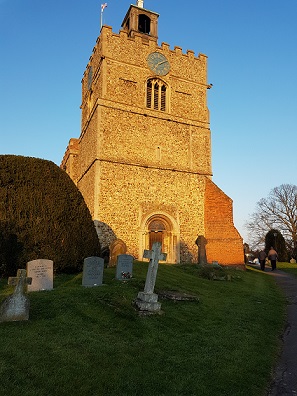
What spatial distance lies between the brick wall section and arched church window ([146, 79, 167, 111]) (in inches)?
237

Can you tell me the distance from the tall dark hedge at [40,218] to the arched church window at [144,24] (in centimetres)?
1814

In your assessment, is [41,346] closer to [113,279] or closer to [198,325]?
[198,325]

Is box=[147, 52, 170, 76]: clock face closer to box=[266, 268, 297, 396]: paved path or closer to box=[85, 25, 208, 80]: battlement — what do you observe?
box=[85, 25, 208, 80]: battlement

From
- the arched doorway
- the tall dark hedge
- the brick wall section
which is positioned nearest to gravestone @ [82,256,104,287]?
the tall dark hedge

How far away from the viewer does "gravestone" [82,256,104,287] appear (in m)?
8.59

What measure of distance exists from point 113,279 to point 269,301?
486 centimetres

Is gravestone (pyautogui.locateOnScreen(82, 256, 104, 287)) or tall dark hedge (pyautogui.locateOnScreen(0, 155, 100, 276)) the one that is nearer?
gravestone (pyautogui.locateOnScreen(82, 256, 104, 287))

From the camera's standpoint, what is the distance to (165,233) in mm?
20359

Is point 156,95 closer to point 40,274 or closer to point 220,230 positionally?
point 220,230

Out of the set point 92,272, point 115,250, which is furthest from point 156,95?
point 92,272

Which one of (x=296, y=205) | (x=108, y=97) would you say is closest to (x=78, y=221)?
(x=108, y=97)

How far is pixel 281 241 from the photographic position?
33.0 metres

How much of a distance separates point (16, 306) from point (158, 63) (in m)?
20.0

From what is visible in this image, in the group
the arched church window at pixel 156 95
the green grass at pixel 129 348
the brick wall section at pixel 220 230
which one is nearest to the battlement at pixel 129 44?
→ the arched church window at pixel 156 95
